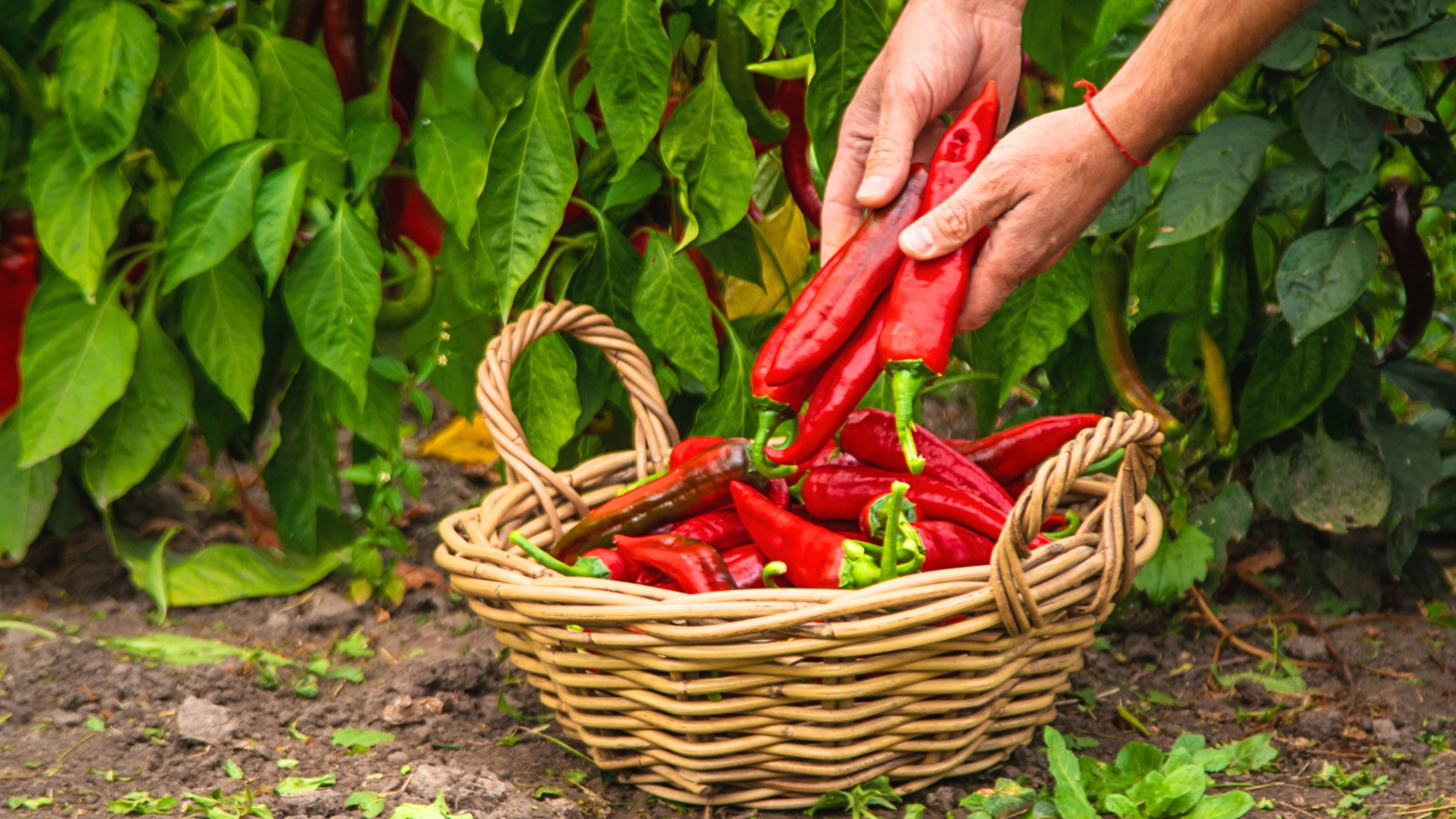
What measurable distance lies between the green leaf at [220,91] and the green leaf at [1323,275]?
65.3 inches

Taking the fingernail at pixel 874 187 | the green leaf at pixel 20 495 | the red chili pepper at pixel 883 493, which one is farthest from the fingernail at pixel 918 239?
the green leaf at pixel 20 495

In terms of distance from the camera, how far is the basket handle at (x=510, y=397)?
181 centimetres

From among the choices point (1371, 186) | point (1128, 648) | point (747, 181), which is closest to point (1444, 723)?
point (1128, 648)

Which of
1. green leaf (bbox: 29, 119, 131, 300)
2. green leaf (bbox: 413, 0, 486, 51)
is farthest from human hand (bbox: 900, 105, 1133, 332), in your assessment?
green leaf (bbox: 29, 119, 131, 300)

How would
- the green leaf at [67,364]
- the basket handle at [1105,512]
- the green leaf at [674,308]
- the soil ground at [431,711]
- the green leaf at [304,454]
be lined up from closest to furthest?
1. the basket handle at [1105,512]
2. the soil ground at [431,711]
3. the green leaf at [674,308]
4. the green leaf at [67,364]
5. the green leaf at [304,454]

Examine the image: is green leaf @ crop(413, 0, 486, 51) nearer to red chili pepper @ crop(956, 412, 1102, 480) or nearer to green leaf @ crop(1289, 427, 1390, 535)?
red chili pepper @ crop(956, 412, 1102, 480)

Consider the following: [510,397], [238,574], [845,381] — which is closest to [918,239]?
[845,381]

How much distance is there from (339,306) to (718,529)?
0.71 meters

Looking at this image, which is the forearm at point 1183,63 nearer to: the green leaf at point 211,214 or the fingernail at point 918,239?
the fingernail at point 918,239

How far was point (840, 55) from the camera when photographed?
6.28 ft

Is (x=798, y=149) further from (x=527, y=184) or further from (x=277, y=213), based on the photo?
(x=277, y=213)

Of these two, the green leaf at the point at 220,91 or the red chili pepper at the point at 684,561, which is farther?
the green leaf at the point at 220,91

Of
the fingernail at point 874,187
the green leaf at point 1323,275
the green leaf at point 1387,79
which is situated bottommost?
the green leaf at point 1323,275

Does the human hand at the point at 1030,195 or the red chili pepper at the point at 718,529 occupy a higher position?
the human hand at the point at 1030,195
